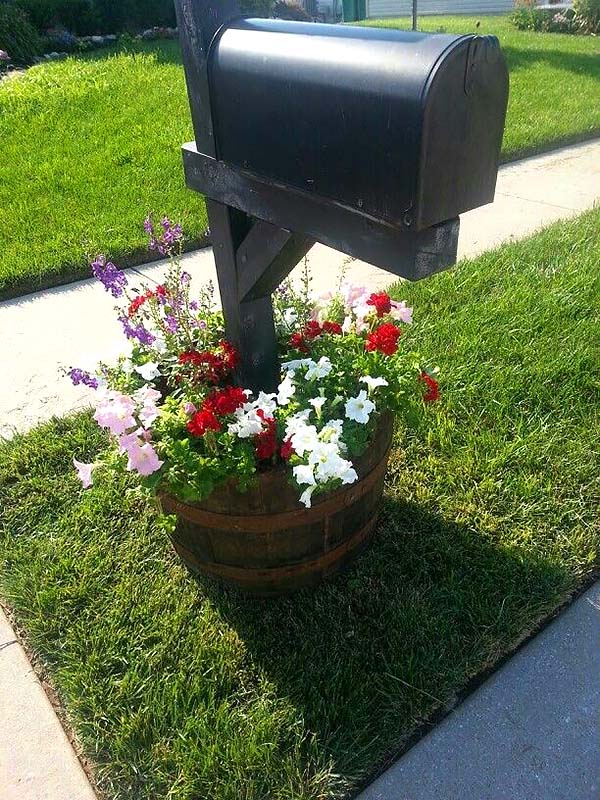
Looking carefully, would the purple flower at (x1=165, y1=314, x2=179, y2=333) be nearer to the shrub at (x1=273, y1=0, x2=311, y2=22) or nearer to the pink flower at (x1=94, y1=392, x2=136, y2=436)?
the pink flower at (x1=94, y1=392, x2=136, y2=436)

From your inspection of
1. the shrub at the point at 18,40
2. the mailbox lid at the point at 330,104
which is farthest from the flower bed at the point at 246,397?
the shrub at the point at 18,40

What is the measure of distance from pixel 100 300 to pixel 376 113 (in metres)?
3.11

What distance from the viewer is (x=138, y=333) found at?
7.00 ft

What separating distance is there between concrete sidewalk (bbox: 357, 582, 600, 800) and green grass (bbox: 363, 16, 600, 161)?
17.5 feet

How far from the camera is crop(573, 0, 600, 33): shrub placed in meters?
13.0

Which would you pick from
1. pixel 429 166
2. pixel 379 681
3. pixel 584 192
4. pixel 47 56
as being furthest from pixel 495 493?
pixel 47 56

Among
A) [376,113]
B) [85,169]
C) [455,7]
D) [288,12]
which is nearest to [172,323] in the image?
[376,113]

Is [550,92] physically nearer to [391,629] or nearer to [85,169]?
[85,169]

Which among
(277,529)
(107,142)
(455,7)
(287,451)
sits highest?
(287,451)

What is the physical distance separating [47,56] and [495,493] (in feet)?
38.6

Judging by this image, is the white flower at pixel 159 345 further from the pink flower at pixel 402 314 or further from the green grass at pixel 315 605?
the pink flower at pixel 402 314

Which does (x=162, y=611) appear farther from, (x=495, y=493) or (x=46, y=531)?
(x=495, y=493)

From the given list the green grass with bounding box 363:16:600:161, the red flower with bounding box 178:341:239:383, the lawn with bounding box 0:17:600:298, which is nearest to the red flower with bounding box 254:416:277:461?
the red flower with bounding box 178:341:239:383

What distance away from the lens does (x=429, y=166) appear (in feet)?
3.91
